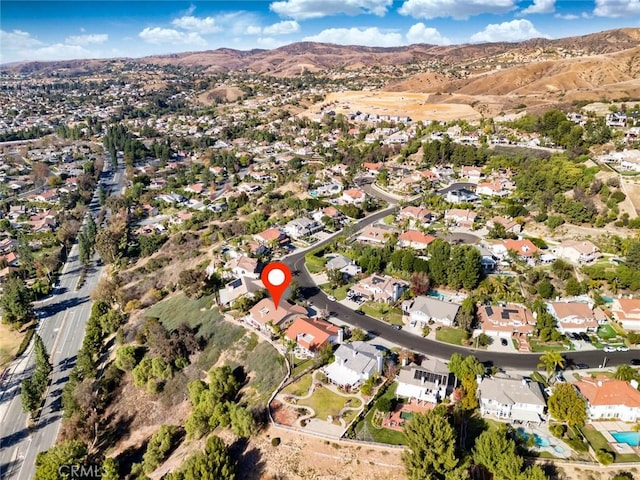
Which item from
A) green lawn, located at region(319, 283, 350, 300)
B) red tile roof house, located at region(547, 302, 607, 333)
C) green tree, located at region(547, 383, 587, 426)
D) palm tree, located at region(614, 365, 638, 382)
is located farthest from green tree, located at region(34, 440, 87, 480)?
red tile roof house, located at region(547, 302, 607, 333)

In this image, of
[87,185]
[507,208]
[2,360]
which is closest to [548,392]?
[507,208]

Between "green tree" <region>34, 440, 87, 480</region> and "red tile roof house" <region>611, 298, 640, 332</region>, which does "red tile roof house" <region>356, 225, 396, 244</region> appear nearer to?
"red tile roof house" <region>611, 298, 640, 332</region>

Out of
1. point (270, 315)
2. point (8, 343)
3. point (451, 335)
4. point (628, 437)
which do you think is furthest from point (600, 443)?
point (8, 343)

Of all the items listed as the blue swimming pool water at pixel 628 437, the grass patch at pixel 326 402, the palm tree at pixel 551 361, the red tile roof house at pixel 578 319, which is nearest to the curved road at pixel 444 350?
the palm tree at pixel 551 361

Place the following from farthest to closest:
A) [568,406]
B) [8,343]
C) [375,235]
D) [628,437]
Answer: [375,235]
[8,343]
[568,406]
[628,437]

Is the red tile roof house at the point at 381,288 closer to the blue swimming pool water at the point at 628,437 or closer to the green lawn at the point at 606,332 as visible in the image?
the green lawn at the point at 606,332

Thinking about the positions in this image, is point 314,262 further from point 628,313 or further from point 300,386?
point 628,313
